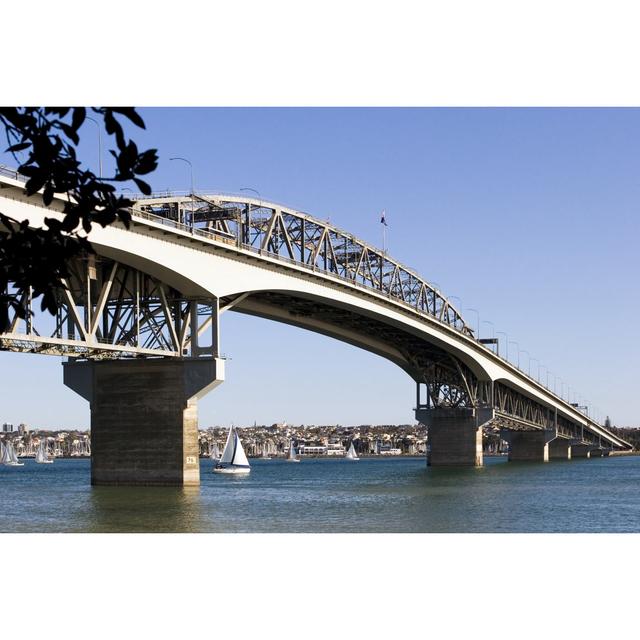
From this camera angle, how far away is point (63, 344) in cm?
4297

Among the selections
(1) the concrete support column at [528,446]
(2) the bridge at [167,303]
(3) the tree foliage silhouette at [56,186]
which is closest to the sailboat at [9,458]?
(1) the concrete support column at [528,446]

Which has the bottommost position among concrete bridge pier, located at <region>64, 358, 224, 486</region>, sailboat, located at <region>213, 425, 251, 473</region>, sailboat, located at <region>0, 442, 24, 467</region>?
sailboat, located at <region>0, 442, 24, 467</region>

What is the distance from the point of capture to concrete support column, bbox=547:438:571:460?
150875 mm

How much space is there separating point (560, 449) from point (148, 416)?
110 metres

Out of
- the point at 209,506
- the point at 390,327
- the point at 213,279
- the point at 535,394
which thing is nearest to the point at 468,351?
the point at 390,327

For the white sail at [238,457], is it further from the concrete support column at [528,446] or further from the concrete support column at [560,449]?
the concrete support column at [560,449]

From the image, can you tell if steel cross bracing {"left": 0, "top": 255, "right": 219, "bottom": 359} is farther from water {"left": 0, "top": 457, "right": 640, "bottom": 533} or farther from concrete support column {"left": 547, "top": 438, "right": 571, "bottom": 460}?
concrete support column {"left": 547, "top": 438, "right": 571, "bottom": 460}

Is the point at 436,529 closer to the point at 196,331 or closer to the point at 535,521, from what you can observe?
the point at 535,521

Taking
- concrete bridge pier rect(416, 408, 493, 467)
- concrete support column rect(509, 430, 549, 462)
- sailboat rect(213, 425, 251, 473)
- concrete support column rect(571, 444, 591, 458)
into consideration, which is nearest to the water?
sailboat rect(213, 425, 251, 473)

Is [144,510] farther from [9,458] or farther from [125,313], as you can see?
[9,458]

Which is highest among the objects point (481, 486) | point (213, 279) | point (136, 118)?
point (213, 279)

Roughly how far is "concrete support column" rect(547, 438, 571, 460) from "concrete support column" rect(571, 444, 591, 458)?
1142 cm
